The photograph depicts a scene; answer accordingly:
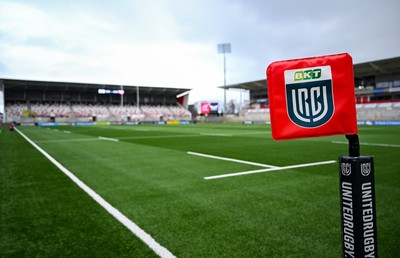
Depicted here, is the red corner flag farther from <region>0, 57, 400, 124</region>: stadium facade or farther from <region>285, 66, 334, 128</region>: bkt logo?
<region>0, 57, 400, 124</region>: stadium facade

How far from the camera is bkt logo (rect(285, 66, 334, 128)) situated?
1217mm

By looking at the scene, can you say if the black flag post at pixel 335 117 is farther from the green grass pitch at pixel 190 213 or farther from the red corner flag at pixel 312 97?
the green grass pitch at pixel 190 213

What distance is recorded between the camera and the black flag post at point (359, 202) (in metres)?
1.17

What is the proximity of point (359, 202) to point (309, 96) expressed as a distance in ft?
1.66

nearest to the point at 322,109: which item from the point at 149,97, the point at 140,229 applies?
the point at 140,229

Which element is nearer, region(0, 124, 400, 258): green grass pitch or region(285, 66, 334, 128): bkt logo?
region(285, 66, 334, 128): bkt logo

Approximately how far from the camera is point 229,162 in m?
7.10

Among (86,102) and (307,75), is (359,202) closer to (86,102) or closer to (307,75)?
(307,75)

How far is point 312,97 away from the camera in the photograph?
125 centimetres

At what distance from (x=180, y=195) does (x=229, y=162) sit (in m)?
3.13

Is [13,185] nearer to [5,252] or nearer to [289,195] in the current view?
[5,252]

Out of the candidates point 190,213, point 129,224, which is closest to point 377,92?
point 190,213

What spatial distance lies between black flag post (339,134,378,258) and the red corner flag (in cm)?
12

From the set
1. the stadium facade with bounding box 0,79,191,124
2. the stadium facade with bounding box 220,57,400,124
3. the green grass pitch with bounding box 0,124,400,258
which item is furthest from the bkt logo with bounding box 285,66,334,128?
the stadium facade with bounding box 0,79,191,124
